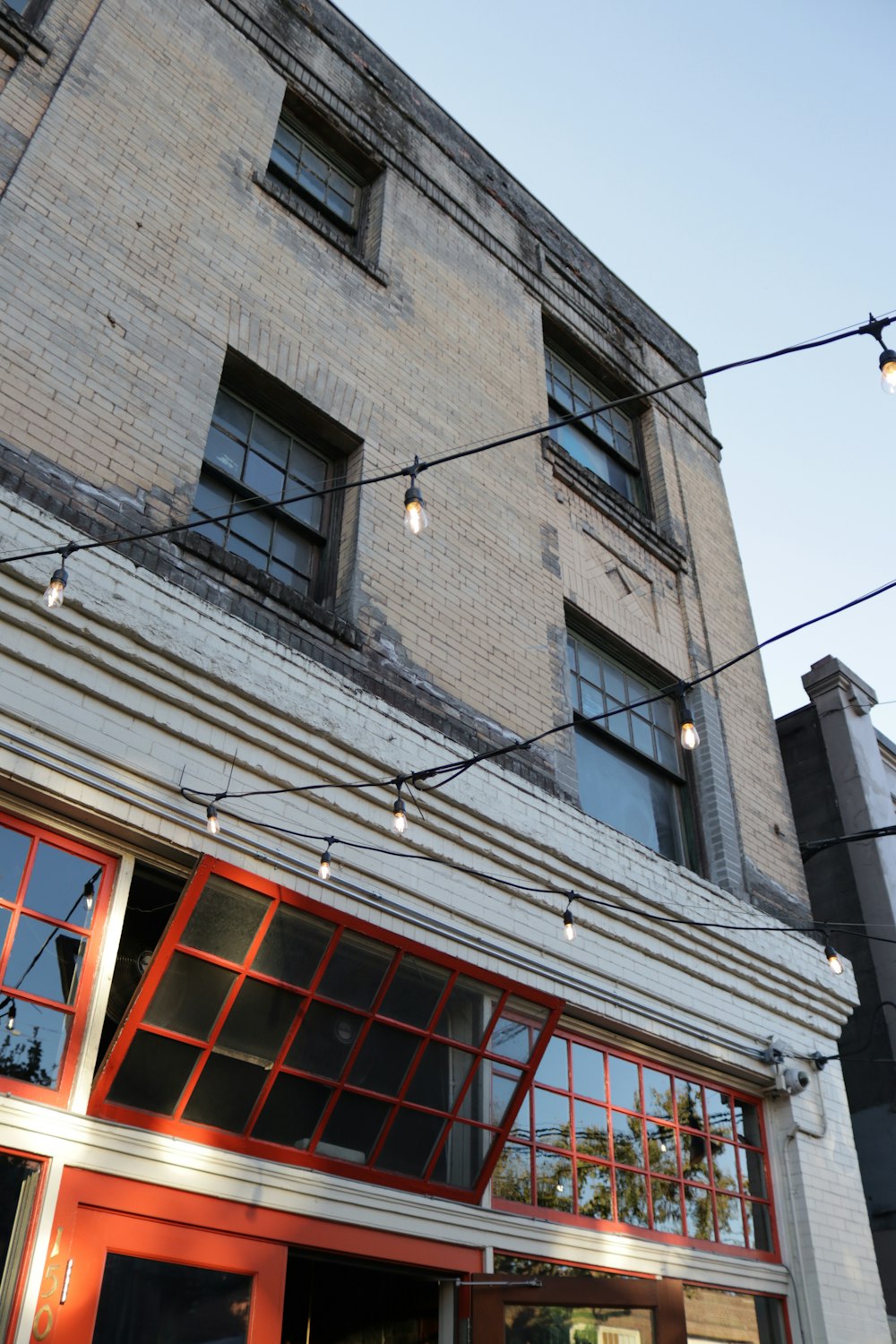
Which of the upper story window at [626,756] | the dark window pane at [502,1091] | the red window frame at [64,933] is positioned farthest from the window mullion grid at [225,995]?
the upper story window at [626,756]

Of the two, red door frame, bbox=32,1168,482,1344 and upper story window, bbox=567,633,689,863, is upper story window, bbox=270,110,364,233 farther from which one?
red door frame, bbox=32,1168,482,1344

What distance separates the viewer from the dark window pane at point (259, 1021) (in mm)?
5922

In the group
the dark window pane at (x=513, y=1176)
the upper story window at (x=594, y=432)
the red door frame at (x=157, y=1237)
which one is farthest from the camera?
the upper story window at (x=594, y=432)

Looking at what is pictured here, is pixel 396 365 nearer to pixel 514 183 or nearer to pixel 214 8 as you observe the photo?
pixel 214 8

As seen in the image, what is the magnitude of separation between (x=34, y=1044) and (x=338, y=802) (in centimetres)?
222

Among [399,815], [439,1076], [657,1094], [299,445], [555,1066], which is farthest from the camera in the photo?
[299,445]

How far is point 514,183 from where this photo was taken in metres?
12.8

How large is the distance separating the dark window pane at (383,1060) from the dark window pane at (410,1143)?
0.67 feet

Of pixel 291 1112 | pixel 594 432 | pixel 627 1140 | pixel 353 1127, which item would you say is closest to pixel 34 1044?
pixel 291 1112

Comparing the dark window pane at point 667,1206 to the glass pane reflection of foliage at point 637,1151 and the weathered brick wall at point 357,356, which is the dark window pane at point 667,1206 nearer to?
the glass pane reflection of foliage at point 637,1151

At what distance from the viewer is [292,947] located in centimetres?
620

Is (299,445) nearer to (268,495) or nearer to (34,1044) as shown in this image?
(268,495)

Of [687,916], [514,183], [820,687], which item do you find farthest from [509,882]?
[514,183]

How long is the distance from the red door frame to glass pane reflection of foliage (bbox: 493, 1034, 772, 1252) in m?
1.35
